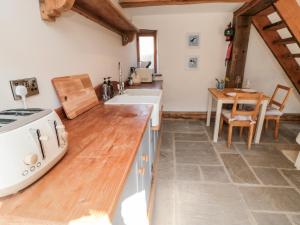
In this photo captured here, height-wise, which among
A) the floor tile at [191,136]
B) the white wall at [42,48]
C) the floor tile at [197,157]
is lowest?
the floor tile at [197,157]

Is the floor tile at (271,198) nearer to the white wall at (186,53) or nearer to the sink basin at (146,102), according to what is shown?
the sink basin at (146,102)

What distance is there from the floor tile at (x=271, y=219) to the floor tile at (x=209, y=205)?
0.09 metres

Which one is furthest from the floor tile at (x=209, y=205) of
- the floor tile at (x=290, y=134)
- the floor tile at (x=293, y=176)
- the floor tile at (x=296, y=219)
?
the floor tile at (x=290, y=134)

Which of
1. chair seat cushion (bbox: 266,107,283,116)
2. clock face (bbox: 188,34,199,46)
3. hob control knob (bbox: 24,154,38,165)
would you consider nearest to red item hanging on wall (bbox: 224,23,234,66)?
clock face (bbox: 188,34,199,46)

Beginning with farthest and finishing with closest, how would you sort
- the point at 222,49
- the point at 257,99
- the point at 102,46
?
the point at 222,49 → the point at 257,99 → the point at 102,46

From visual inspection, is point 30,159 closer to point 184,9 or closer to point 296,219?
point 296,219

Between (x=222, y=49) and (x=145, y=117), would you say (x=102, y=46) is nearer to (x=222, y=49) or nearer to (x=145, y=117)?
(x=145, y=117)

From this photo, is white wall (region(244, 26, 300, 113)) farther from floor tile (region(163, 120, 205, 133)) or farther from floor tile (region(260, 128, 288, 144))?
floor tile (region(163, 120, 205, 133))

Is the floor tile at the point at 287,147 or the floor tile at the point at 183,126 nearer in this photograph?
the floor tile at the point at 287,147

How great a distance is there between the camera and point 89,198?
1.78ft

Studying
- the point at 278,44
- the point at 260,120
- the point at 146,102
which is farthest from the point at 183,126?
the point at 278,44

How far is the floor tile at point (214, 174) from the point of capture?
6.55 ft

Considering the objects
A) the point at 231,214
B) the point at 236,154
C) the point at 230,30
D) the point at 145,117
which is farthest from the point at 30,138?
the point at 230,30

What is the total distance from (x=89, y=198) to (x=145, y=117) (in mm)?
812
